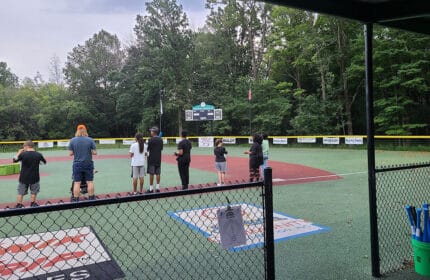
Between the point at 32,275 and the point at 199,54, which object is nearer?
the point at 32,275

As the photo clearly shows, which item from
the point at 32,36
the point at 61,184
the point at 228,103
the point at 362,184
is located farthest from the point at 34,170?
the point at 32,36

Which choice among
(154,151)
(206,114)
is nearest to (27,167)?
(154,151)

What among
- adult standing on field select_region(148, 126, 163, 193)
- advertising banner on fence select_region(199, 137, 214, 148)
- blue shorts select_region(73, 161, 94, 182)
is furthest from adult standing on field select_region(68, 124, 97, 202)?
advertising banner on fence select_region(199, 137, 214, 148)

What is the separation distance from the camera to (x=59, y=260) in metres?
4.86

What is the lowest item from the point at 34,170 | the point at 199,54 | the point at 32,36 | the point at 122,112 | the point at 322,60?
the point at 34,170

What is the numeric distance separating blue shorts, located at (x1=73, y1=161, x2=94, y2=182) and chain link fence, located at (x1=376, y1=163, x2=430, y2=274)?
6386 mm

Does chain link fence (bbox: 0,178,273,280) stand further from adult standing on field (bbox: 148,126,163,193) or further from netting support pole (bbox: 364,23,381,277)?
adult standing on field (bbox: 148,126,163,193)

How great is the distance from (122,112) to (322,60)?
25.4 metres

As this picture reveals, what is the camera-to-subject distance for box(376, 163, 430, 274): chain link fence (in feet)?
14.4

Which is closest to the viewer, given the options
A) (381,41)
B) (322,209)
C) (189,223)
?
(189,223)

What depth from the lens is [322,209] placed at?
7.64 meters

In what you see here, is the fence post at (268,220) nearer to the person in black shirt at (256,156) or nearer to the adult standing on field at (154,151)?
the adult standing on field at (154,151)

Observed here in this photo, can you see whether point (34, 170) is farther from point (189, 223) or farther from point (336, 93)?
point (336, 93)

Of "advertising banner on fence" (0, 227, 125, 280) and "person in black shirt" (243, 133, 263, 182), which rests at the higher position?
"person in black shirt" (243, 133, 263, 182)
